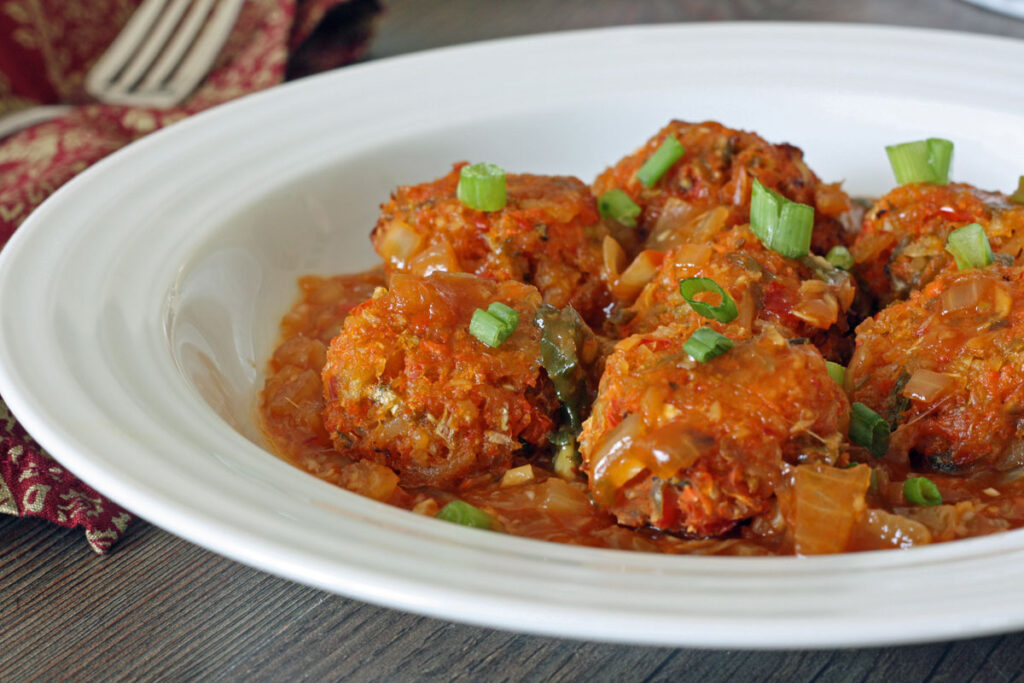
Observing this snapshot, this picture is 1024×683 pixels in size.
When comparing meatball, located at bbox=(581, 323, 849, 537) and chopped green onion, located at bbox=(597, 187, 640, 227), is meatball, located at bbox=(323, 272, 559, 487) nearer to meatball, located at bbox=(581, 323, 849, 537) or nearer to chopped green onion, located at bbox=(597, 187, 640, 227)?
meatball, located at bbox=(581, 323, 849, 537)

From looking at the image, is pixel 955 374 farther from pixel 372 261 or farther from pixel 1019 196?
pixel 372 261

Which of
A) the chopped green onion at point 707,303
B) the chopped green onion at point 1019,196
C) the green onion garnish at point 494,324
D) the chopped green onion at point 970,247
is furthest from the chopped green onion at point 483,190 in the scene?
the chopped green onion at point 1019,196

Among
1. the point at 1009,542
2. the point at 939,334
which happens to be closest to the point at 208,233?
the point at 939,334

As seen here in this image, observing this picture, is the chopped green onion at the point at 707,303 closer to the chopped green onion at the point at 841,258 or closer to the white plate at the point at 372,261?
the chopped green onion at the point at 841,258

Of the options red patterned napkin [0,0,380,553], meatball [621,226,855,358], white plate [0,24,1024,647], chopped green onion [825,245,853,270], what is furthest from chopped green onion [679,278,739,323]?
red patterned napkin [0,0,380,553]

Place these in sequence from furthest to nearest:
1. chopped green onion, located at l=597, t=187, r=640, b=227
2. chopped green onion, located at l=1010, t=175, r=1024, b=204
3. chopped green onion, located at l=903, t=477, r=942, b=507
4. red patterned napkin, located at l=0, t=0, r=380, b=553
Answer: red patterned napkin, located at l=0, t=0, r=380, b=553
chopped green onion, located at l=597, t=187, r=640, b=227
chopped green onion, located at l=1010, t=175, r=1024, b=204
chopped green onion, located at l=903, t=477, r=942, b=507

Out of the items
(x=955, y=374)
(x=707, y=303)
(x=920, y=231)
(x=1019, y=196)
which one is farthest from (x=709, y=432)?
(x=1019, y=196)

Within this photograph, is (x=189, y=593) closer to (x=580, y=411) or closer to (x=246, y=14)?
(x=580, y=411)
